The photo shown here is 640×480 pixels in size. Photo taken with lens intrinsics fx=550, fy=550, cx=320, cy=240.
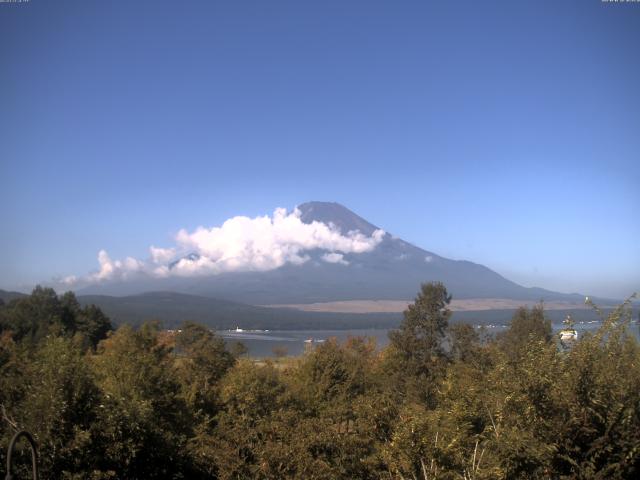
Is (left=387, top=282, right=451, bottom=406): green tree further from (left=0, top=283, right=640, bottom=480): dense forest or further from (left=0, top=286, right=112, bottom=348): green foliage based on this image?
(left=0, top=286, right=112, bottom=348): green foliage

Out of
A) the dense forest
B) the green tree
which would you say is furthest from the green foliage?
the dense forest

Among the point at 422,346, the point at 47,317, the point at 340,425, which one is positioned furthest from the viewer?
the point at 47,317

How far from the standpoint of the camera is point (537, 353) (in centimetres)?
1122

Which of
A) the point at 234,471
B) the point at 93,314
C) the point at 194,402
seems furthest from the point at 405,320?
the point at 93,314

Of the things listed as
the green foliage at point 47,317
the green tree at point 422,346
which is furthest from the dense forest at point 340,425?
the green foliage at point 47,317

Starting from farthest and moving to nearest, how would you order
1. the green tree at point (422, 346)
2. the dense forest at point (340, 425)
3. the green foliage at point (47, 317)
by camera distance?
the green foliage at point (47, 317) → the green tree at point (422, 346) → the dense forest at point (340, 425)

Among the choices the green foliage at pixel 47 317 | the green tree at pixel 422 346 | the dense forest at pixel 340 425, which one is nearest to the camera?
the dense forest at pixel 340 425

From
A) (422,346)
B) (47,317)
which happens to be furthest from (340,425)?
(47,317)

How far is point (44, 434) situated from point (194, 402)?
13.6 meters

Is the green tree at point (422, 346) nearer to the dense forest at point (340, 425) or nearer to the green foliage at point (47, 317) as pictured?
the dense forest at point (340, 425)

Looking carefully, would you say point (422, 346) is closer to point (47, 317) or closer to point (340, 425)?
point (340, 425)

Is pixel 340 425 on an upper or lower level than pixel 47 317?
upper

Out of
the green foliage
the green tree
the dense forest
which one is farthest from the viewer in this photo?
the green foliage

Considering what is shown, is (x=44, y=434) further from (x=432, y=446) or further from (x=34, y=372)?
(x=432, y=446)
